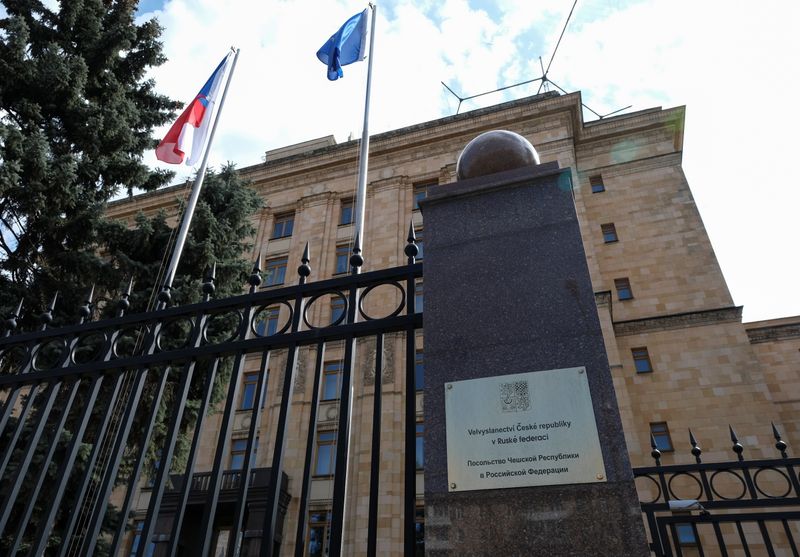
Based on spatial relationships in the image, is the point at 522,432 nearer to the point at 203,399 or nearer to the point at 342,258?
the point at 203,399

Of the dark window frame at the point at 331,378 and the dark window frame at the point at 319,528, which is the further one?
the dark window frame at the point at 331,378

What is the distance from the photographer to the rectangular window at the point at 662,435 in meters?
15.7

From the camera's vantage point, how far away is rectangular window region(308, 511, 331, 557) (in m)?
15.5

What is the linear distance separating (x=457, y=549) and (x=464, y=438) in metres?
0.50

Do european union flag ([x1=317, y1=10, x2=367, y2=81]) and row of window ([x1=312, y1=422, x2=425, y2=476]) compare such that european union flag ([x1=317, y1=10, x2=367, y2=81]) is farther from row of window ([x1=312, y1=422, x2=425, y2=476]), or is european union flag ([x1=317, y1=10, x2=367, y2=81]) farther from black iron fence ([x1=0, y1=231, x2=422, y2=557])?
row of window ([x1=312, y1=422, x2=425, y2=476])

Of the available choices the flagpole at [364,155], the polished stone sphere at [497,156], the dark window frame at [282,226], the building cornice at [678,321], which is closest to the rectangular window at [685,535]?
the building cornice at [678,321]

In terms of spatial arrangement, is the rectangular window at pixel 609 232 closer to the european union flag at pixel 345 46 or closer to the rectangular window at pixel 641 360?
the rectangular window at pixel 641 360

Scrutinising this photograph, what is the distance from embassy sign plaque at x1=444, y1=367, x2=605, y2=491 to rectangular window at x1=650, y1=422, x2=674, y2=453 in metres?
15.4

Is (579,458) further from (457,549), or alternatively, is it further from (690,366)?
(690,366)

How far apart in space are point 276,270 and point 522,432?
2191cm

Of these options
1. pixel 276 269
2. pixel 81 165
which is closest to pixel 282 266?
pixel 276 269

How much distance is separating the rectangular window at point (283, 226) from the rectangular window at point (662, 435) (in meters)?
16.8

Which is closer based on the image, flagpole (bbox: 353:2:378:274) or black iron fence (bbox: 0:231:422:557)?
black iron fence (bbox: 0:231:422:557)

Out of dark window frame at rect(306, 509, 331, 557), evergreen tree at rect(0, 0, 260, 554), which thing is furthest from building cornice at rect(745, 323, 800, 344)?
evergreen tree at rect(0, 0, 260, 554)
